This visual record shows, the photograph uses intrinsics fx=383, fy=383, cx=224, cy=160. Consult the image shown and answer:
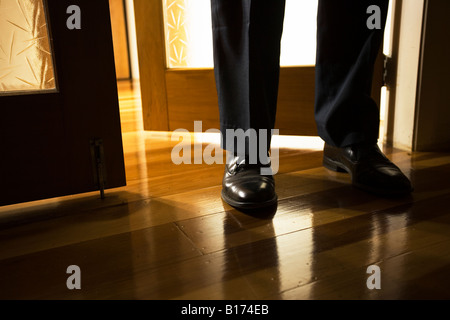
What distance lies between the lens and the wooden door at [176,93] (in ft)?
4.64

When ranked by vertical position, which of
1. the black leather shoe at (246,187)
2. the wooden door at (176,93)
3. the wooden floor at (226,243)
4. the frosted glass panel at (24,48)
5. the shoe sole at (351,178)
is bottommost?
the wooden floor at (226,243)

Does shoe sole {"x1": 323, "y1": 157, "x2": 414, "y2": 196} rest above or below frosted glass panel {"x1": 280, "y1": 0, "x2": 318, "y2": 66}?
below

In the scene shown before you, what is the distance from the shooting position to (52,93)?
2.69 ft

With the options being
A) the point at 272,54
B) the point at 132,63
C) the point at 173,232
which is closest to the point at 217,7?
the point at 272,54

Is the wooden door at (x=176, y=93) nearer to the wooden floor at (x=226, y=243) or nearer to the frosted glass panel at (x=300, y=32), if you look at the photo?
the frosted glass panel at (x=300, y=32)

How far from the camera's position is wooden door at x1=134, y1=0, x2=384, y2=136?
1415 mm

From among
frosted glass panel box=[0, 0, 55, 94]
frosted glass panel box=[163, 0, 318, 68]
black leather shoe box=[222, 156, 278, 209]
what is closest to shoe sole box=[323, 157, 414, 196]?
black leather shoe box=[222, 156, 278, 209]

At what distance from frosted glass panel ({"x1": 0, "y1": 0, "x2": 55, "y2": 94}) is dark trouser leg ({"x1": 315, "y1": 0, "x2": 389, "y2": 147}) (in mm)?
636

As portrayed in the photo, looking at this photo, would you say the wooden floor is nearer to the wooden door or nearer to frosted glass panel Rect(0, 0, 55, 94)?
frosted glass panel Rect(0, 0, 55, 94)

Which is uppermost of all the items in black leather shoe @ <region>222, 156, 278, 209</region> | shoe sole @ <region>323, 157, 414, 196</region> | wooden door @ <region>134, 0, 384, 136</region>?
wooden door @ <region>134, 0, 384, 136</region>

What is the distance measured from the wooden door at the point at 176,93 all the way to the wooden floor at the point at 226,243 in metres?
0.43

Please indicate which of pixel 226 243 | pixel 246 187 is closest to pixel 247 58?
pixel 246 187

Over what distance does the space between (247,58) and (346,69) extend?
28 centimetres

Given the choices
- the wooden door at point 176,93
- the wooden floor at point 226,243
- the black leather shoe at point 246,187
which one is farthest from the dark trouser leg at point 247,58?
the wooden door at point 176,93
